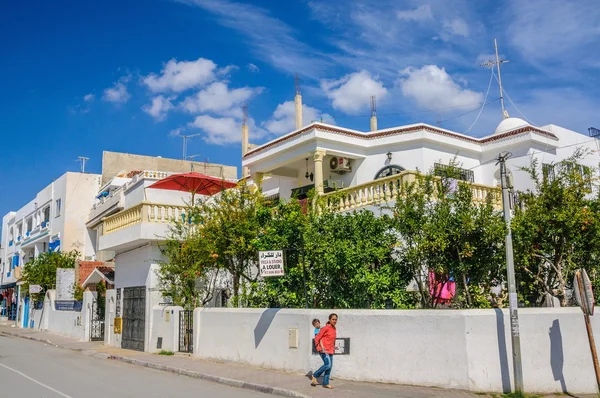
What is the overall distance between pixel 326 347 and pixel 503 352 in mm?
3550

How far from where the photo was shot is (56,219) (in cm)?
4456

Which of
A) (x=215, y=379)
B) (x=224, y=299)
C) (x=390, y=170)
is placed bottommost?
(x=215, y=379)

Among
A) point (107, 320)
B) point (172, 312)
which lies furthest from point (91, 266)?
point (172, 312)

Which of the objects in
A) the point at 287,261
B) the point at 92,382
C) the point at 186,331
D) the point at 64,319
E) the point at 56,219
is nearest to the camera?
the point at 92,382

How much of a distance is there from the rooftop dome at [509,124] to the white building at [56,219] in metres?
31.6

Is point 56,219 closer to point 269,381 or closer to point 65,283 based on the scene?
point 65,283

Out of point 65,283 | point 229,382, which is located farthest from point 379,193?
point 65,283

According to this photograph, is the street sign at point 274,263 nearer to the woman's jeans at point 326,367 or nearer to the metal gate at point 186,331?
the woman's jeans at point 326,367

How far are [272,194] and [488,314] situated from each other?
1997 centimetres

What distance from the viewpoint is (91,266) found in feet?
108

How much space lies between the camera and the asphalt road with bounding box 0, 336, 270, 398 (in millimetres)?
11359

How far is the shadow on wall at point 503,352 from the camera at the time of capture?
10.9 metres

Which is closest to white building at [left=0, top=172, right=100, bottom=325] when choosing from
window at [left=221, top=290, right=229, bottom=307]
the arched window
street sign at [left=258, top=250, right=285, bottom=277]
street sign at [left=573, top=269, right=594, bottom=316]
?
window at [left=221, top=290, right=229, bottom=307]

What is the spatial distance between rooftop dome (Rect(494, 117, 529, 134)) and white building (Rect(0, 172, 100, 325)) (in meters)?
31.6
